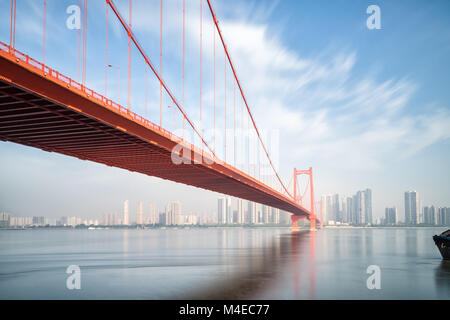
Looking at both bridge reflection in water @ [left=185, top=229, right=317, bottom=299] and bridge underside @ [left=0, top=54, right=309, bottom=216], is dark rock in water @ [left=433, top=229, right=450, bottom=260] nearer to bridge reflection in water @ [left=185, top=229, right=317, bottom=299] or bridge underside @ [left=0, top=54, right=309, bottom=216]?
bridge reflection in water @ [left=185, top=229, right=317, bottom=299]

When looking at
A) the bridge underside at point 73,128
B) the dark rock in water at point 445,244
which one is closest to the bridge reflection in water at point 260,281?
the bridge underside at point 73,128

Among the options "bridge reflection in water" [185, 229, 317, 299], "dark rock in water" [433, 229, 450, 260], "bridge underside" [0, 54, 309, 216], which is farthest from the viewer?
"dark rock in water" [433, 229, 450, 260]

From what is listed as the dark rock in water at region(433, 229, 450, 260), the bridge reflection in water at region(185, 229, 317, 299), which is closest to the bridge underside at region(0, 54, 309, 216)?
the bridge reflection in water at region(185, 229, 317, 299)

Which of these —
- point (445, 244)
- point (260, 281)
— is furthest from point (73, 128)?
point (445, 244)

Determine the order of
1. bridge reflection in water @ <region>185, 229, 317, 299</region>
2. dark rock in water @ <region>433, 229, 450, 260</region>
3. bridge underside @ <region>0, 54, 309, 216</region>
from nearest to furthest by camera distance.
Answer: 1. bridge underside @ <region>0, 54, 309, 216</region>
2. bridge reflection in water @ <region>185, 229, 317, 299</region>
3. dark rock in water @ <region>433, 229, 450, 260</region>

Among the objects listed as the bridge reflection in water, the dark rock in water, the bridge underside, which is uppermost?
the bridge underside

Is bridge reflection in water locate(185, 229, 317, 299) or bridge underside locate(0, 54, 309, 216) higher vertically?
bridge underside locate(0, 54, 309, 216)

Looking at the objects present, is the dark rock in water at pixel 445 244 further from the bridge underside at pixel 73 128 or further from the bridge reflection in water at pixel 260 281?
the bridge underside at pixel 73 128

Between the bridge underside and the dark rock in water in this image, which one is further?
the dark rock in water
